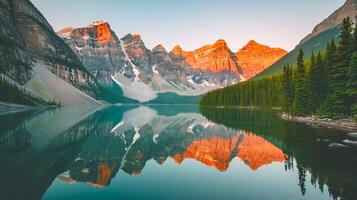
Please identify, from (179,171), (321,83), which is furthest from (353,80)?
(179,171)

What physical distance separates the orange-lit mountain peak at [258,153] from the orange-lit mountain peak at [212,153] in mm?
1597

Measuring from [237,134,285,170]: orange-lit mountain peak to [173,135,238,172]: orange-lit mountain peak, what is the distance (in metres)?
1.60

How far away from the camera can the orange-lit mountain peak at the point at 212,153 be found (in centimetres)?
3284

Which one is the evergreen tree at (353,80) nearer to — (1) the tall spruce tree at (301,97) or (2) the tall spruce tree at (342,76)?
(2) the tall spruce tree at (342,76)

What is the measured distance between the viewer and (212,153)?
3856 centimetres

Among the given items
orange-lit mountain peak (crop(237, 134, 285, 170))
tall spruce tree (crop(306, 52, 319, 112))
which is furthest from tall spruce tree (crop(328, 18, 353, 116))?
orange-lit mountain peak (crop(237, 134, 285, 170))

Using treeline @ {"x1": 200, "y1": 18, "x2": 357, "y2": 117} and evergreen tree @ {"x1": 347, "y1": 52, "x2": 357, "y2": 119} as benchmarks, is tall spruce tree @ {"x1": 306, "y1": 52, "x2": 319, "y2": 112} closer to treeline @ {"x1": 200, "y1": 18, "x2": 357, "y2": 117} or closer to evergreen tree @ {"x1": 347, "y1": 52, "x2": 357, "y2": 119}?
treeline @ {"x1": 200, "y1": 18, "x2": 357, "y2": 117}

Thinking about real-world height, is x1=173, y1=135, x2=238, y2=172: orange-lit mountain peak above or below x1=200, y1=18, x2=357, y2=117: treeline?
below

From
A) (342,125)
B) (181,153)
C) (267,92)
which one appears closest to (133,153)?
(181,153)

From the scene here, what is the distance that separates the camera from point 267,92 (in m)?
172

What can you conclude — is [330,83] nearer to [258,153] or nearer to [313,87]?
[313,87]

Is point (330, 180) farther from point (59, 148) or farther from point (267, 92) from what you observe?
point (267, 92)

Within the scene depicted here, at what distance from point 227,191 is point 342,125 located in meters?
45.6

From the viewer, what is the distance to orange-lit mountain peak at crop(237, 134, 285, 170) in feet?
107
